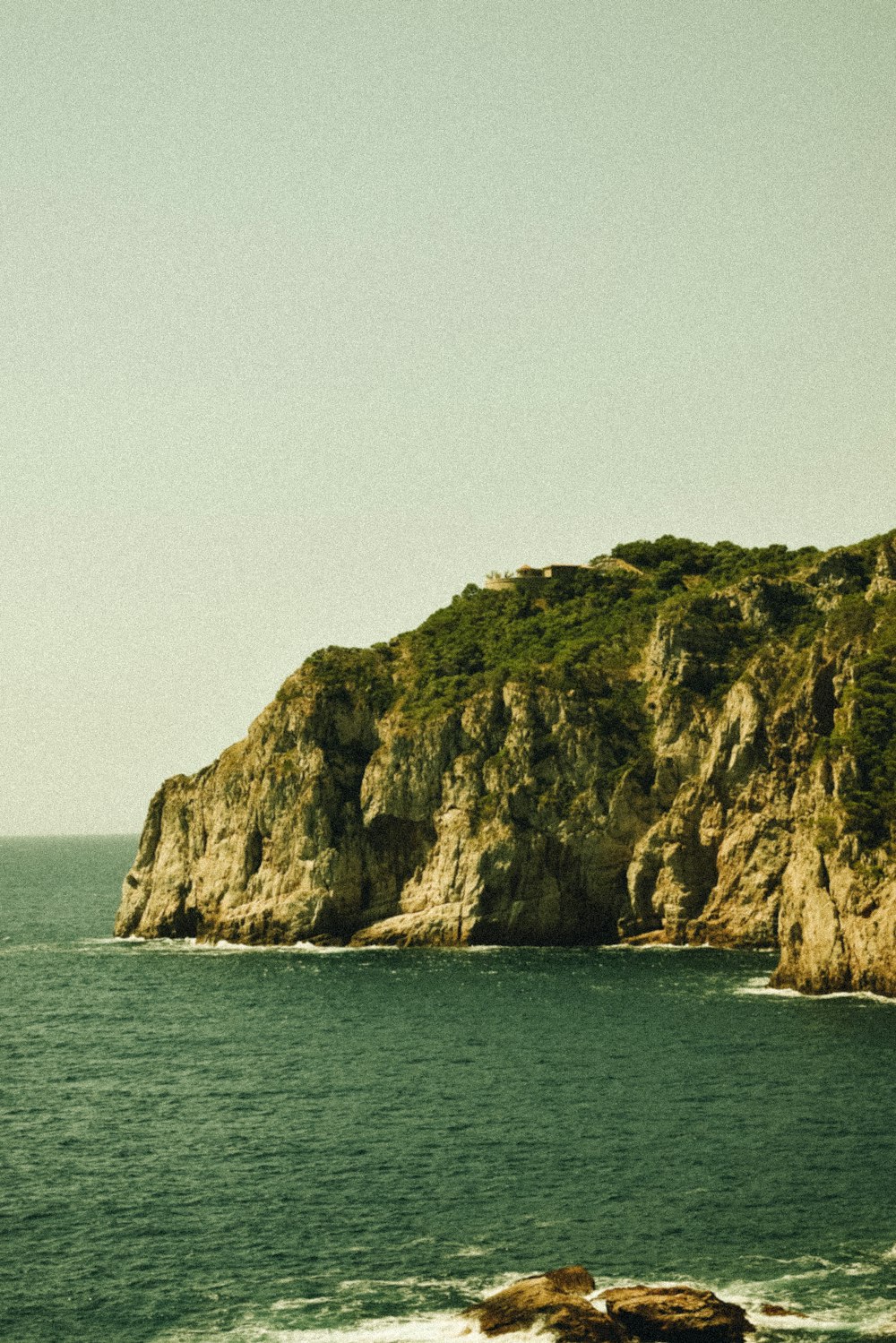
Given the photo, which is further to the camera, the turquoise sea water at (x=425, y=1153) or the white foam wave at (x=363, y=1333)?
the turquoise sea water at (x=425, y=1153)

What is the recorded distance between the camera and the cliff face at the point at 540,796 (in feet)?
357

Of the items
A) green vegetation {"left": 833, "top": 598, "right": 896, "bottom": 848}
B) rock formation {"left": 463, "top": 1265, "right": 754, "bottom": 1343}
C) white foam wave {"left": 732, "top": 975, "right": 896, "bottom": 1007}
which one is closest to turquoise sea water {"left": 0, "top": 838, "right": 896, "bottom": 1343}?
white foam wave {"left": 732, "top": 975, "right": 896, "bottom": 1007}

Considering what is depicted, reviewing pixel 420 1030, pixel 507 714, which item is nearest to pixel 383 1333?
pixel 420 1030

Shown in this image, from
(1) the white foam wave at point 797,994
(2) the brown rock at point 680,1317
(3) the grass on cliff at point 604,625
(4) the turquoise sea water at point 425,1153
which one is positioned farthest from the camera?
(3) the grass on cliff at point 604,625

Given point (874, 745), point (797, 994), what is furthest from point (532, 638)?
point (797, 994)

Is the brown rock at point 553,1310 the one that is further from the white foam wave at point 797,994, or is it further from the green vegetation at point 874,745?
the green vegetation at point 874,745

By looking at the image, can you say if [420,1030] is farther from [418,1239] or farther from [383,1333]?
[383,1333]

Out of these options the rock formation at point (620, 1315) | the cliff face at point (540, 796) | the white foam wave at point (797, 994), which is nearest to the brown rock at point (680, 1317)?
the rock formation at point (620, 1315)

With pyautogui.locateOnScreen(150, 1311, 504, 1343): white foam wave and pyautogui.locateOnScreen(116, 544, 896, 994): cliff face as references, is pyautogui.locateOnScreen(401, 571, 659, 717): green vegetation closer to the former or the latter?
pyautogui.locateOnScreen(116, 544, 896, 994): cliff face

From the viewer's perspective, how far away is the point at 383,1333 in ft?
131

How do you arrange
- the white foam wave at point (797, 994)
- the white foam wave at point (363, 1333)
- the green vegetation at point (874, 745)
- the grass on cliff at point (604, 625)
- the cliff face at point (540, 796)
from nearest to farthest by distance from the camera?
1. the white foam wave at point (363, 1333)
2. the white foam wave at point (797, 994)
3. the green vegetation at point (874, 745)
4. the cliff face at point (540, 796)
5. the grass on cliff at point (604, 625)

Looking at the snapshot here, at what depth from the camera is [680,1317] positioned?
38906mm

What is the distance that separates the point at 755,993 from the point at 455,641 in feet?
176

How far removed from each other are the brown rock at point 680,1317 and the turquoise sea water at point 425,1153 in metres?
1.00
